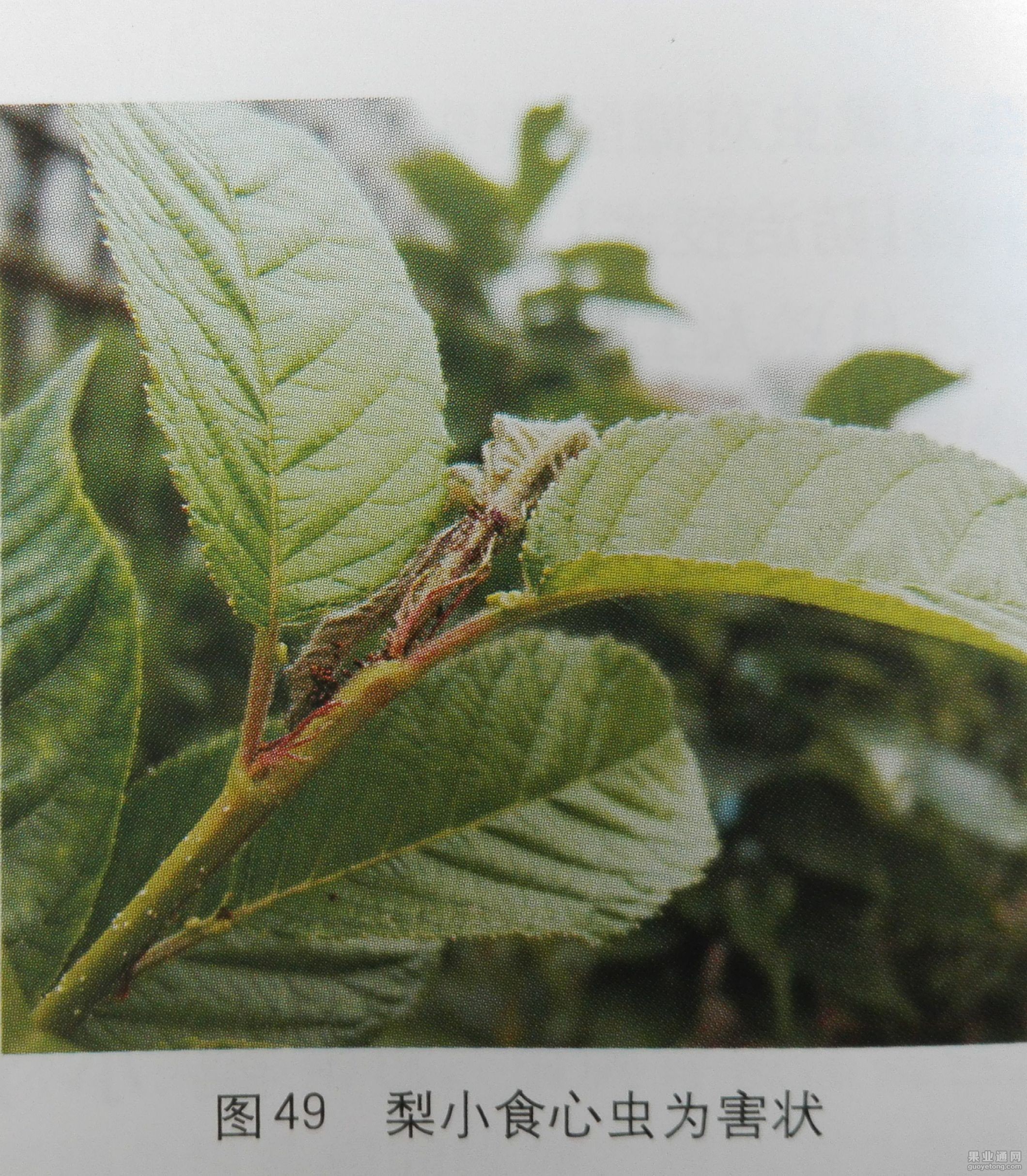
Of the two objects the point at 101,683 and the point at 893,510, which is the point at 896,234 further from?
the point at 101,683

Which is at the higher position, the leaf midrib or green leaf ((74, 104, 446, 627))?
green leaf ((74, 104, 446, 627))

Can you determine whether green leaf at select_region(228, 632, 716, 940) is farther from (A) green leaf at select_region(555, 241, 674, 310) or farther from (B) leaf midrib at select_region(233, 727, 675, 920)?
(A) green leaf at select_region(555, 241, 674, 310)

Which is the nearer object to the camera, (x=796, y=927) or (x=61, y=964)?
(x=61, y=964)

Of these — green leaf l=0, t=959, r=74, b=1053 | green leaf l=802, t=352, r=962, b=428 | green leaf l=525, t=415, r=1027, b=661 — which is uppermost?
green leaf l=525, t=415, r=1027, b=661

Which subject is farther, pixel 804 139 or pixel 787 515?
pixel 804 139

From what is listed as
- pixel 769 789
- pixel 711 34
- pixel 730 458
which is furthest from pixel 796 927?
pixel 711 34

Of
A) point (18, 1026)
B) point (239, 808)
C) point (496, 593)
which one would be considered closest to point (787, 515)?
point (496, 593)

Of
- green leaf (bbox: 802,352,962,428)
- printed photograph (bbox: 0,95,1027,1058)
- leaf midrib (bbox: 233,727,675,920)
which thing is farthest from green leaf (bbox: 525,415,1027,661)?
green leaf (bbox: 802,352,962,428)

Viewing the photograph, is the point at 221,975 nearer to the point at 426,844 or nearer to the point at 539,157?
the point at 426,844
